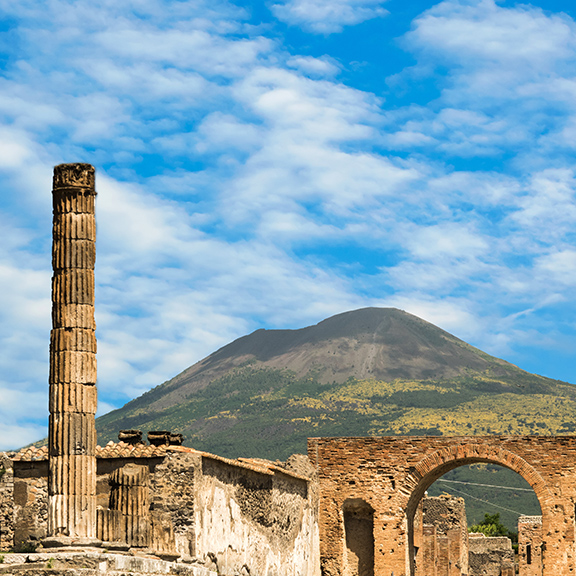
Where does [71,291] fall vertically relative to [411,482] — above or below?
above

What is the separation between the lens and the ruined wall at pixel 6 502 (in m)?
19.7

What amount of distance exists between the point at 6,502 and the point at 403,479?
1078cm

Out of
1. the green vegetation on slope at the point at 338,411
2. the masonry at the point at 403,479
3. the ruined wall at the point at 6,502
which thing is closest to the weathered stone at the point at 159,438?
the ruined wall at the point at 6,502

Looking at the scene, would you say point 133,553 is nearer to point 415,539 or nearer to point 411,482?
point 411,482

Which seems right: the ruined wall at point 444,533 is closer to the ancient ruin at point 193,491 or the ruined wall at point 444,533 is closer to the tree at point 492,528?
the ancient ruin at point 193,491

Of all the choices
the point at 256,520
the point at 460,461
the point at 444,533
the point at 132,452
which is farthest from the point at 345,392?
the point at 132,452

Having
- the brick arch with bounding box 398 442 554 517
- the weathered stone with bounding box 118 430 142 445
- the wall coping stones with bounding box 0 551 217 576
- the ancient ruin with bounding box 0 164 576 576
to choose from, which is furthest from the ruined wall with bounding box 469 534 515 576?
the wall coping stones with bounding box 0 551 217 576

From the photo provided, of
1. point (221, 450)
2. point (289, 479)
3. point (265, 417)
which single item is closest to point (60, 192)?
point (289, 479)

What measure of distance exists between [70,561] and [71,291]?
4.37 metres

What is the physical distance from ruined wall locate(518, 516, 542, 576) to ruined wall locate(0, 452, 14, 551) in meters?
23.3

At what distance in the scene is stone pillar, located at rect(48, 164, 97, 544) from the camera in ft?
53.4

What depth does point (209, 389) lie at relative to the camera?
150500mm

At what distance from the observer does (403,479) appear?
2684 centimetres

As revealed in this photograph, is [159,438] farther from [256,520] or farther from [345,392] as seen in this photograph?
[345,392]
